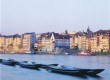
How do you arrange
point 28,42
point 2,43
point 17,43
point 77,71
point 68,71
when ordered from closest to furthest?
point 77,71 → point 68,71 → point 28,42 → point 17,43 → point 2,43

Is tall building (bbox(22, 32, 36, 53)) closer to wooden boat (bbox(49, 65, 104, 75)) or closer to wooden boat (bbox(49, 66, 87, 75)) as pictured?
wooden boat (bbox(49, 66, 87, 75))

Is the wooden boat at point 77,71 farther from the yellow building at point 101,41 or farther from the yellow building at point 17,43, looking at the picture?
the yellow building at point 17,43

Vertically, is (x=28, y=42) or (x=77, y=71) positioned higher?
(x=28, y=42)

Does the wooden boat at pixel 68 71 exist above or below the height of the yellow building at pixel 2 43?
below

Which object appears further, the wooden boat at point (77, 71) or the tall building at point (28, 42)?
the tall building at point (28, 42)

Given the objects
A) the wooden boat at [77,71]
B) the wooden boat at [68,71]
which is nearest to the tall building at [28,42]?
the wooden boat at [68,71]

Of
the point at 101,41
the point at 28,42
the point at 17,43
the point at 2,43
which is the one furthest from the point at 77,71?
the point at 2,43

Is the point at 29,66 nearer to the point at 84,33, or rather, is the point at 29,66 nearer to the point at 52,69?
the point at 52,69

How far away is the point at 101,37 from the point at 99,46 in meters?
2.20

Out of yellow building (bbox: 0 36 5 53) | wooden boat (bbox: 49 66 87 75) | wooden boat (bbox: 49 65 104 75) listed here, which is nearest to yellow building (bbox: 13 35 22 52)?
yellow building (bbox: 0 36 5 53)

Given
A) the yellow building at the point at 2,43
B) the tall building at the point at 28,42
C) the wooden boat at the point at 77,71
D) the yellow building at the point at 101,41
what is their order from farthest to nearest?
1. the yellow building at the point at 2,43
2. the tall building at the point at 28,42
3. the yellow building at the point at 101,41
4. the wooden boat at the point at 77,71

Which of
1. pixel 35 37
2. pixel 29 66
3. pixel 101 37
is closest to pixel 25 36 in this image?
pixel 35 37

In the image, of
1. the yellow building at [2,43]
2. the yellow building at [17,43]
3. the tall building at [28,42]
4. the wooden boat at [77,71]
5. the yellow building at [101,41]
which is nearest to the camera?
the wooden boat at [77,71]

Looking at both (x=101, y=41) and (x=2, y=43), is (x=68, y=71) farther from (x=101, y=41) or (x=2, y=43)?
(x=2, y=43)
